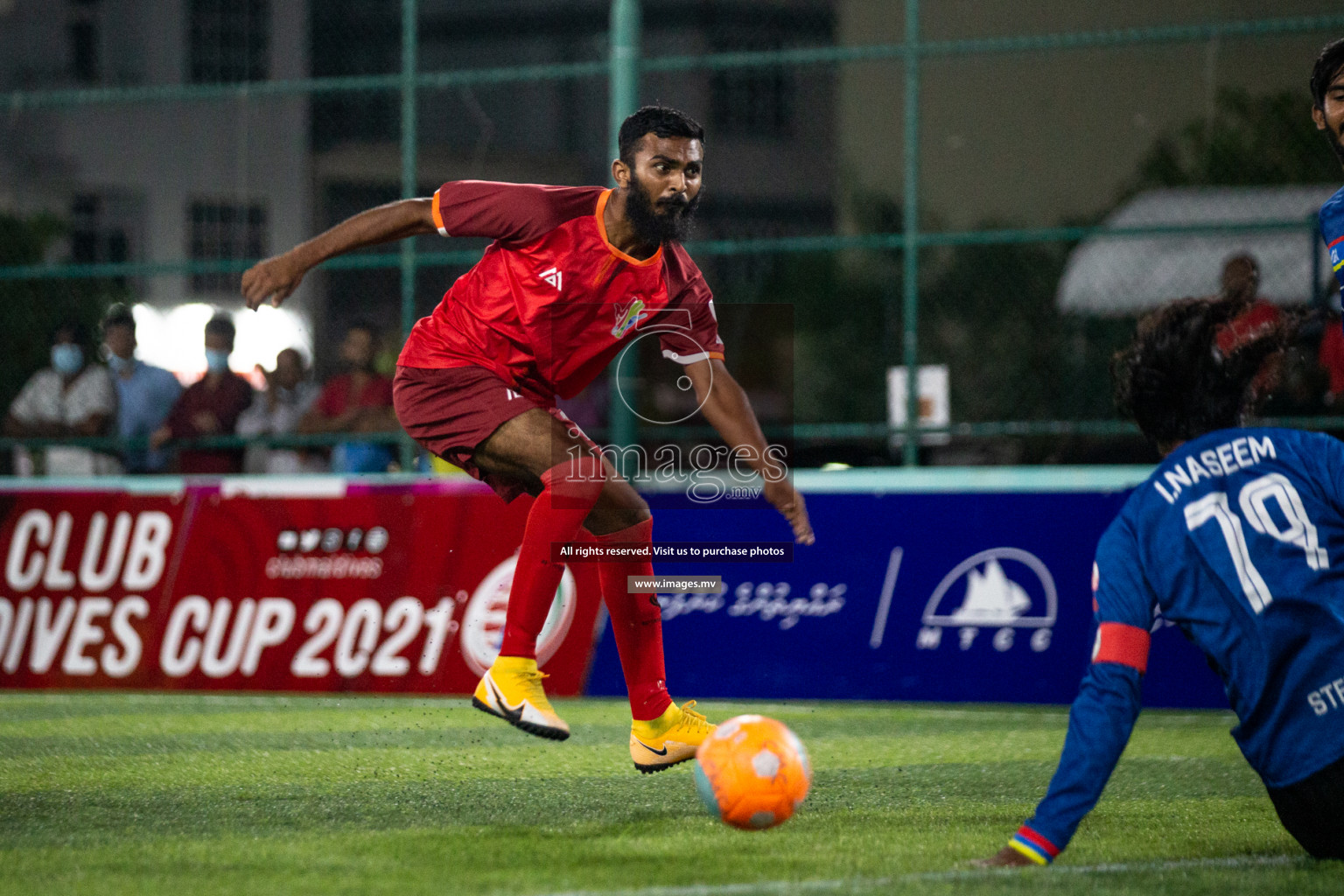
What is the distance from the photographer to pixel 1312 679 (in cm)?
414

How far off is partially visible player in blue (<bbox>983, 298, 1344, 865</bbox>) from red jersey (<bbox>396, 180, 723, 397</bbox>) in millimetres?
2162

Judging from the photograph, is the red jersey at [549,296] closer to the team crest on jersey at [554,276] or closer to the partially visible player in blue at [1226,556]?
the team crest on jersey at [554,276]

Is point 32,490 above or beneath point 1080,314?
beneath

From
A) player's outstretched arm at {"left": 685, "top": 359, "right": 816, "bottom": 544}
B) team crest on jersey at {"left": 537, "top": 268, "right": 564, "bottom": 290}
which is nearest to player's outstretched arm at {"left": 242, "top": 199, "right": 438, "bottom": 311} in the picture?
team crest on jersey at {"left": 537, "top": 268, "right": 564, "bottom": 290}

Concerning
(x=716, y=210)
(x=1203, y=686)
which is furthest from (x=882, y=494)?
(x=716, y=210)

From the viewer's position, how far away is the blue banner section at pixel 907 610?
8.74 meters

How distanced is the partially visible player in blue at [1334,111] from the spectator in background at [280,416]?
24.0 ft

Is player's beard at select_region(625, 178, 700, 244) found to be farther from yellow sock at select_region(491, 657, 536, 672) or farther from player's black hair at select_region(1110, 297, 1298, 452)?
player's black hair at select_region(1110, 297, 1298, 452)

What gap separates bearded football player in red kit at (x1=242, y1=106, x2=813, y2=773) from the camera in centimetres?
570

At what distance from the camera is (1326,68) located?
16.5 feet

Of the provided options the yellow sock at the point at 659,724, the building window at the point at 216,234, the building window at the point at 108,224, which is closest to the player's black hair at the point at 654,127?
the yellow sock at the point at 659,724

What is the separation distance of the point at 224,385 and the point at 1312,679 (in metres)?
8.36

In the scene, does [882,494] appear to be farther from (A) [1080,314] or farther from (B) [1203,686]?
(A) [1080,314]

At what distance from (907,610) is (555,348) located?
3.67 m
